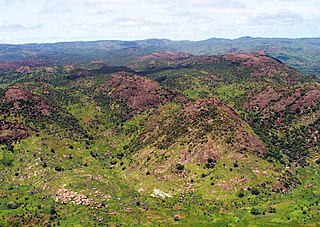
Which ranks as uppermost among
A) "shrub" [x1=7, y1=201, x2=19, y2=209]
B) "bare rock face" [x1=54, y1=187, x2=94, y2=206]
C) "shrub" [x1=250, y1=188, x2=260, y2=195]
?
"shrub" [x1=250, y1=188, x2=260, y2=195]

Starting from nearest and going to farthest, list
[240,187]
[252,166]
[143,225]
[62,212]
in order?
[143,225] < [62,212] < [240,187] < [252,166]

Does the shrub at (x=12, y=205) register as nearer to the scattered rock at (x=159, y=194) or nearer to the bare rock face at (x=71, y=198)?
the bare rock face at (x=71, y=198)

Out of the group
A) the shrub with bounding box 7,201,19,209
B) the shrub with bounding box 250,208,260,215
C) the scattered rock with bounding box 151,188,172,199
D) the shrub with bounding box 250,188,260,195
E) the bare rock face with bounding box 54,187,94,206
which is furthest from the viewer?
the scattered rock with bounding box 151,188,172,199

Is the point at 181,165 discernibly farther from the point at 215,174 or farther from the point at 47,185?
the point at 47,185

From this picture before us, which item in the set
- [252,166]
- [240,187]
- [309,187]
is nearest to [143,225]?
[240,187]

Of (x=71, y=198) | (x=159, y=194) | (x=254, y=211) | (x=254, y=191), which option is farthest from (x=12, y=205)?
(x=254, y=191)

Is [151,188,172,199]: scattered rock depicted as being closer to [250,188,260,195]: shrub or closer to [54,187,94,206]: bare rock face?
[54,187,94,206]: bare rock face

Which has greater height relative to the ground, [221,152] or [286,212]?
[221,152]

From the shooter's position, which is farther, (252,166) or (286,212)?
(252,166)

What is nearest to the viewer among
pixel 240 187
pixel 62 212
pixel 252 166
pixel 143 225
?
pixel 143 225

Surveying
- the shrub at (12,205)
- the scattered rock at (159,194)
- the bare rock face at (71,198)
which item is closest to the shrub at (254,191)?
the scattered rock at (159,194)

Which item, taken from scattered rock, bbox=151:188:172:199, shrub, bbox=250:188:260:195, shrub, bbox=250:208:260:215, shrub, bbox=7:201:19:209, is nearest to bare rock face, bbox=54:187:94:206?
shrub, bbox=7:201:19:209
